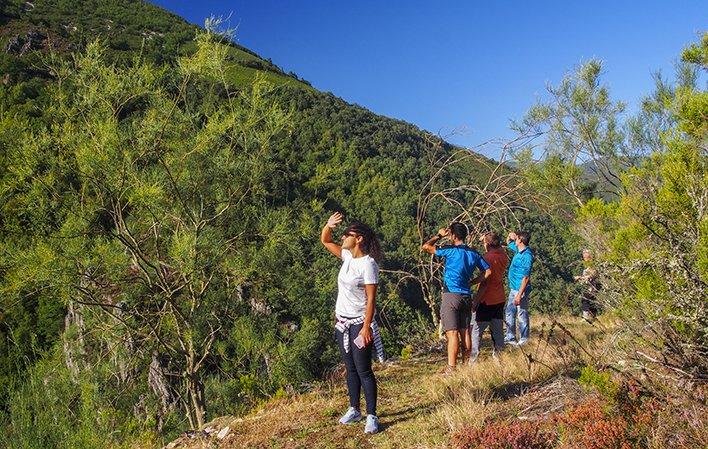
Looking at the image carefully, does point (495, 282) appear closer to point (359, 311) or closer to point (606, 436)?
point (359, 311)

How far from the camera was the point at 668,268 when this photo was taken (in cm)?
329

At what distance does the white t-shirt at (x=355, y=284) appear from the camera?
12.6 feet

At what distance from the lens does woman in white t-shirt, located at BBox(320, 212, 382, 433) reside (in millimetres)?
3785

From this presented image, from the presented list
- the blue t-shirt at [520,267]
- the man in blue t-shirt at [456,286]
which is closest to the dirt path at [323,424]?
the man in blue t-shirt at [456,286]

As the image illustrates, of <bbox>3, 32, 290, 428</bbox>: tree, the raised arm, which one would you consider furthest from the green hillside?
the raised arm

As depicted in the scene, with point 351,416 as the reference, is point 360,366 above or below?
above

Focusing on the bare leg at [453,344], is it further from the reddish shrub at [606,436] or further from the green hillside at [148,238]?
the reddish shrub at [606,436]

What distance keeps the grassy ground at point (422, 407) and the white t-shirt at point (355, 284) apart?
1022mm

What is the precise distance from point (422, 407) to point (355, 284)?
60.7 inches

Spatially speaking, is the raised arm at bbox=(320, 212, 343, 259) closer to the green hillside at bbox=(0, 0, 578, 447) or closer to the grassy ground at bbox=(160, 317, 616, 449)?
the grassy ground at bbox=(160, 317, 616, 449)

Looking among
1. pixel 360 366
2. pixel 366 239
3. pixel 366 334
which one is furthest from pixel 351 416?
pixel 366 239

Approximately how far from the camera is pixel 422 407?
4.59 m

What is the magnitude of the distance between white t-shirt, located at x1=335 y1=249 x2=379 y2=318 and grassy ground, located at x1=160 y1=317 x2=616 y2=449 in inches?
40.2

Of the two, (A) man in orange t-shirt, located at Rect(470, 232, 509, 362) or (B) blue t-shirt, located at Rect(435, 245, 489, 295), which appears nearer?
(B) blue t-shirt, located at Rect(435, 245, 489, 295)
